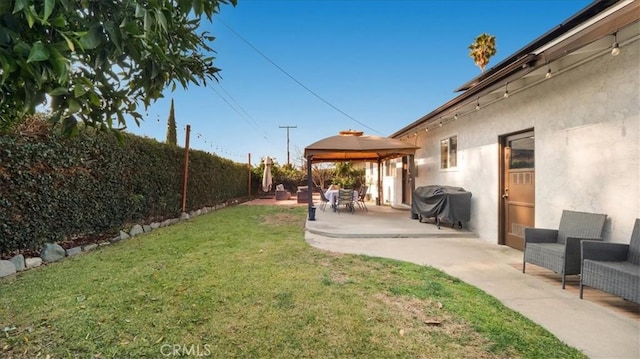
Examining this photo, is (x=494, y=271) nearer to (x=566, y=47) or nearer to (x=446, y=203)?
(x=446, y=203)

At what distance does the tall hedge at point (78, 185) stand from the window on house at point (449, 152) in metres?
8.25

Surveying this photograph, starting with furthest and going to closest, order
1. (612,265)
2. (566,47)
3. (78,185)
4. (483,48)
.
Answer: (483,48) → (78,185) → (566,47) → (612,265)

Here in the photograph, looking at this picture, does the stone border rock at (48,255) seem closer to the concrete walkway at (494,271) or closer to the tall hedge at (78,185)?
the tall hedge at (78,185)

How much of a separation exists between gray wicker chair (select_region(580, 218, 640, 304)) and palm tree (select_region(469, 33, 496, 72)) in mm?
16436

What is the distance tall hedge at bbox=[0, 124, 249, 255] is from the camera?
4734 millimetres

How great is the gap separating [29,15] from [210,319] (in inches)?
109

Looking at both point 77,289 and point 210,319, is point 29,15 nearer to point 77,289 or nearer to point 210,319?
point 210,319

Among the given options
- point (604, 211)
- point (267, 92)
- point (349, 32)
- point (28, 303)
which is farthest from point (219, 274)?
point (267, 92)

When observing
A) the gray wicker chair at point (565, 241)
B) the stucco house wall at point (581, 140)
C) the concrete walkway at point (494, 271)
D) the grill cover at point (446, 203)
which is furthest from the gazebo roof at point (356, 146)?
the gray wicker chair at point (565, 241)

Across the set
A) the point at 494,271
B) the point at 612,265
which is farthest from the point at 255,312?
the point at 612,265

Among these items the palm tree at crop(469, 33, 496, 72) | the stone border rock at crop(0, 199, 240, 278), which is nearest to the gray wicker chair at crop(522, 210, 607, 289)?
the stone border rock at crop(0, 199, 240, 278)

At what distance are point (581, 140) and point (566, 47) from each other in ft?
4.85

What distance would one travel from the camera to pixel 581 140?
4699 mm

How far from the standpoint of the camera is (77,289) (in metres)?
3.76
